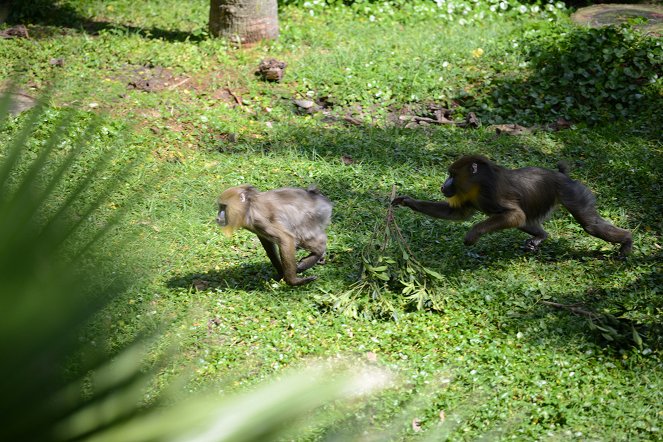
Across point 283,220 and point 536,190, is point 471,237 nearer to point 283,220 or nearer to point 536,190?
point 536,190

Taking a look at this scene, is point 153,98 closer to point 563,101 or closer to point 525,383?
point 563,101

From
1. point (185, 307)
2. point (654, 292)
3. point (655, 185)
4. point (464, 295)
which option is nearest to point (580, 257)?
point (654, 292)

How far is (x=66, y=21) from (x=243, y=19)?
2.80m

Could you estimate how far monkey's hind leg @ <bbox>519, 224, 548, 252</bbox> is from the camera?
6387 millimetres

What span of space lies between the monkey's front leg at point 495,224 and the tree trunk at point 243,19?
17.4 feet

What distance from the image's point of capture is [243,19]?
10.1 m

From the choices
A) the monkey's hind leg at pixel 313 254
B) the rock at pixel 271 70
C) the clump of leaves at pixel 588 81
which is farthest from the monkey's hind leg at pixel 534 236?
the rock at pixel 271 70

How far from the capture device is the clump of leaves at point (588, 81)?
9.20 m

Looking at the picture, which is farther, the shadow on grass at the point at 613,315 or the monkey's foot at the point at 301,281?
the monkey's foot at the point at 301,281

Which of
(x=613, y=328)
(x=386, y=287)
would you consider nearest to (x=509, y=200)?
(x=386, y=287)

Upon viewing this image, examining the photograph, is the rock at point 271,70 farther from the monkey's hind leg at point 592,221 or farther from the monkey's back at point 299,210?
the monkey's hind leg at point 592,221

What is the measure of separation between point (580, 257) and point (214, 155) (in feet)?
12.6

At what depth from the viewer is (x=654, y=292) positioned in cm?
579

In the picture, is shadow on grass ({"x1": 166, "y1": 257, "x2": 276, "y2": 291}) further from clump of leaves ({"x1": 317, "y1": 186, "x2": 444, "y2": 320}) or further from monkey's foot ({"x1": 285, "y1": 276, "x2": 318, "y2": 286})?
clump of leaves ({"x1": 317, "y1": 186, "x2": 444, "y2": 320})
